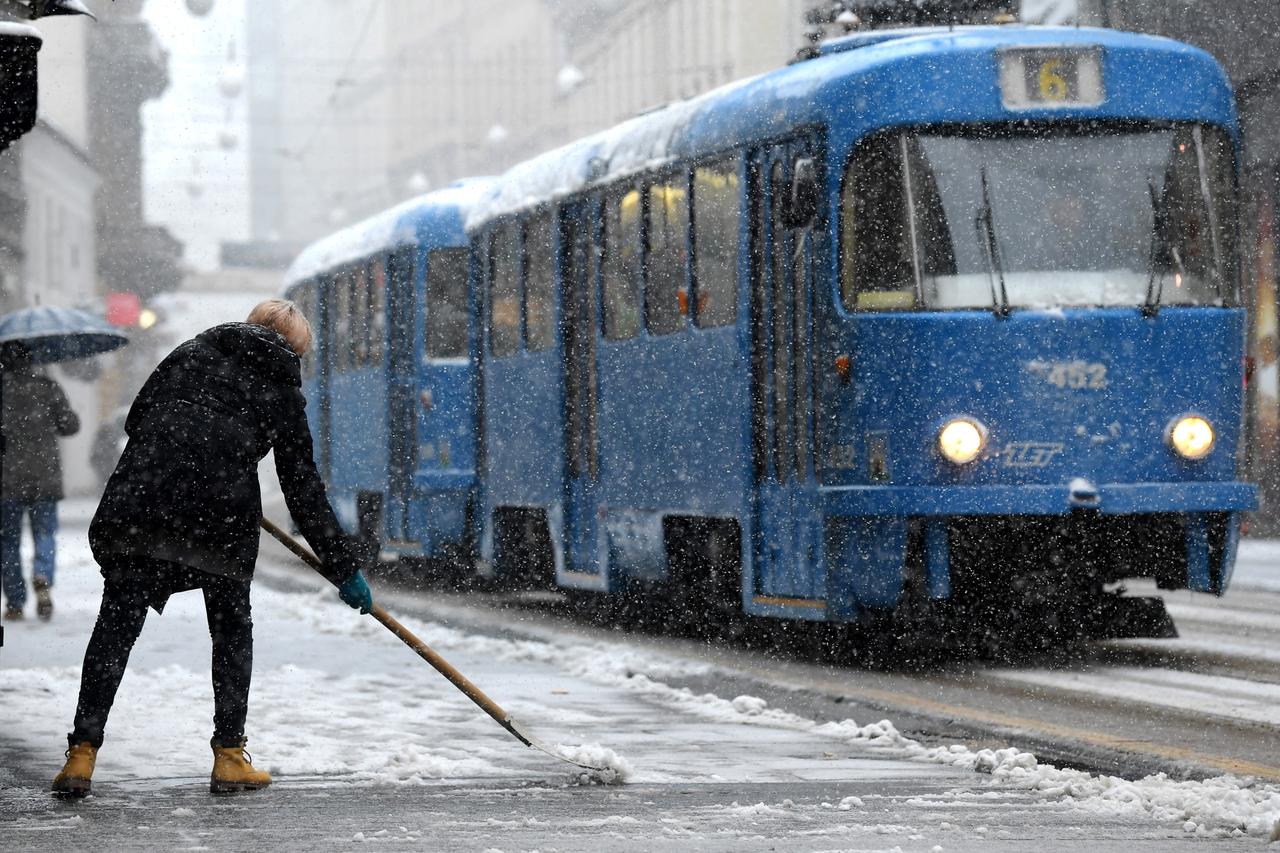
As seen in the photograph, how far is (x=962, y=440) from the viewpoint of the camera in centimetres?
1226

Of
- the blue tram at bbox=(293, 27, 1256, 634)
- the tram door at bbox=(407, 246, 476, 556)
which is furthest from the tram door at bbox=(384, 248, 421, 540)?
the blue tram at bbox=(293, 27, 1256, 634)

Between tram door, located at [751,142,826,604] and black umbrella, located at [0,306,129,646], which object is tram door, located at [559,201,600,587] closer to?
tram door, located at [751,142,826,604]

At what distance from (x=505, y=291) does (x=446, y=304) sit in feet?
8.08

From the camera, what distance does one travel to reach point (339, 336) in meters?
24.3

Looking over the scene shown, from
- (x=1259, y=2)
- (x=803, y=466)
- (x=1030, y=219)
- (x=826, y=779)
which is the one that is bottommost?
(x=826, y=779)

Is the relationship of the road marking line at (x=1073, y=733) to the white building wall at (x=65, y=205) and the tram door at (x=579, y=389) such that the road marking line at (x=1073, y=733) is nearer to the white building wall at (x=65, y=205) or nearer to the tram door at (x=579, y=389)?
the tram door at (x=579, y=389)

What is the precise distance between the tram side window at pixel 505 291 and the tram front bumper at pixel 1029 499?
5.90 m

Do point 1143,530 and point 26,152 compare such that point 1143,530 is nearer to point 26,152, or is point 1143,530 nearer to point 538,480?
point 538,480

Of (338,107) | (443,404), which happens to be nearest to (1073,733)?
(443,404)

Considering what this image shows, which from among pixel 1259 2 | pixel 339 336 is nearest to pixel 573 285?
pixel 339 336

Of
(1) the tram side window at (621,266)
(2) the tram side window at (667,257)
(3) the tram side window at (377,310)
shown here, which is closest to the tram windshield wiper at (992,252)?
(2) the tram side window at (667,257)

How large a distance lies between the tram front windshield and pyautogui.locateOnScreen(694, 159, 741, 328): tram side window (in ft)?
4.41

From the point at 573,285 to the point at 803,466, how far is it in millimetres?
4033

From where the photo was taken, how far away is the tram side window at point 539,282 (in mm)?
16984
